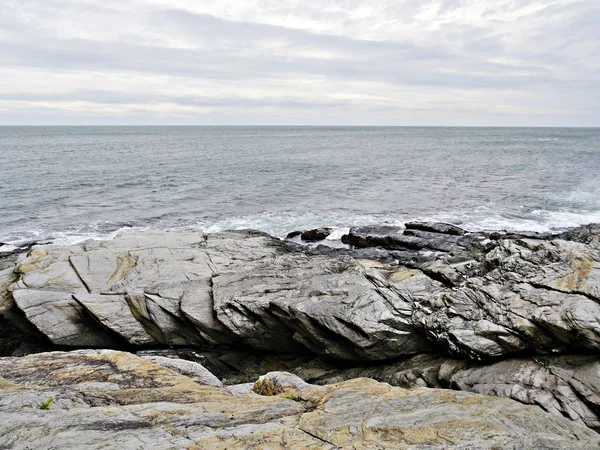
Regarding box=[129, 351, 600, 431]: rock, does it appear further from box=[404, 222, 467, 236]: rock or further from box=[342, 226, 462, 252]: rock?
box=[404, 222, 467, 236]: rock

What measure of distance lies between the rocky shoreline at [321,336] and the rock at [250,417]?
49 millimetres

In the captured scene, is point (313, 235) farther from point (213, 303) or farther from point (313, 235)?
point (213, 303)

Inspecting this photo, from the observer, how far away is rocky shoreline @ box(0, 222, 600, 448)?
7.96 metres

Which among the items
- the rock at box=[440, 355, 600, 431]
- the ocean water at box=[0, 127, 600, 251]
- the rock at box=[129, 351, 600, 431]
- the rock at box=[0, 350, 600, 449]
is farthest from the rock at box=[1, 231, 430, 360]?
the ocean water at box=[0, 127, 600, 251]

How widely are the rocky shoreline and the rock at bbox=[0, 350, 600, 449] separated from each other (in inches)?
1.9

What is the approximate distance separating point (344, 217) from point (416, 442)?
100 feet

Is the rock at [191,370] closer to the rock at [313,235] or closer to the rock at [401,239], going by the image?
the rock at [401,239]

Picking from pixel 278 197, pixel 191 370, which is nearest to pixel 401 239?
pixel 191 370

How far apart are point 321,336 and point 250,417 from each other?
6426 mm

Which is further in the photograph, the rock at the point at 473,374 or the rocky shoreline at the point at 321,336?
the rock at the point at 473,374

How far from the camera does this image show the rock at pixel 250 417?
7.15 meters

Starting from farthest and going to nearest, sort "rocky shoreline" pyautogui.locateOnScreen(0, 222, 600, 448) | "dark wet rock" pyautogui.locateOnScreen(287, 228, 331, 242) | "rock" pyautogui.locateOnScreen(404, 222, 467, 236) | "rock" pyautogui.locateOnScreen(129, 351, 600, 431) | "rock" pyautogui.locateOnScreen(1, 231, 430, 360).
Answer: "dark wet rock" pyautogui.locateOnScreen(287, 228, 331, 242)
"rock" pyautogui.locateOnScreen(404, 222, 467, 236)
"rock" pyautogui.locateOnScreen(1, 231, 430, 360)
"rock" pyautogui.locateOnScreen(129, 351, 600, 431)
"rocky shoreline" pyautogui.locateOnScreen(0, 222, 600, 448)

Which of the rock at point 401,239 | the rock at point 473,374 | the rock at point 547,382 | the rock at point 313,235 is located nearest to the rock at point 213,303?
the rock at point 473,374

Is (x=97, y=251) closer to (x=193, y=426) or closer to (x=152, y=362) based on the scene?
(x=152, y=362)
